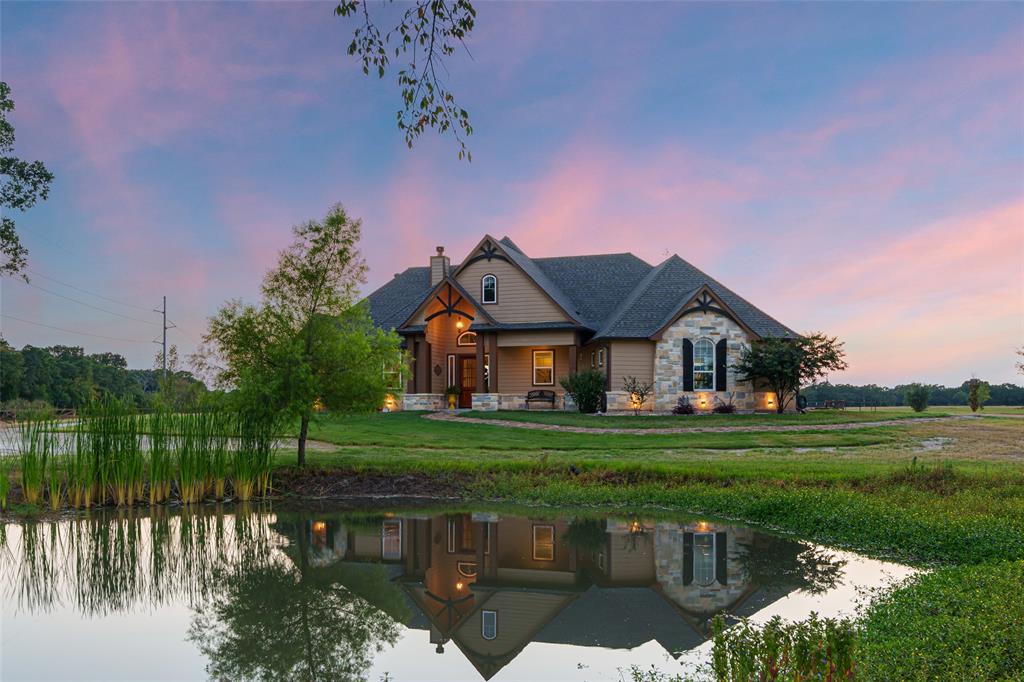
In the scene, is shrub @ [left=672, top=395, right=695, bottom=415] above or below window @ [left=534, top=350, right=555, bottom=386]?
below

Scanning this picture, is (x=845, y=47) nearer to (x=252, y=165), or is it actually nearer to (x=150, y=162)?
(x=252, y=165)

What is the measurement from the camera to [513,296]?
3064 cm

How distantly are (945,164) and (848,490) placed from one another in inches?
535

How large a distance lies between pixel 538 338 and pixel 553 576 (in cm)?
2201

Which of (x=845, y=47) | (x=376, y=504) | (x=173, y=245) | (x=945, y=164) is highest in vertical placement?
(x=845, y=47)

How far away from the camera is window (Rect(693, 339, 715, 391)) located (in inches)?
1123

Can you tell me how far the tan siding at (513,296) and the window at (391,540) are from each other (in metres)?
19.2

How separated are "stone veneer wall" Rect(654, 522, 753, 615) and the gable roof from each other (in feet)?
57.6

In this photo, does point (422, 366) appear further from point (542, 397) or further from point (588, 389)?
point (588, 389)

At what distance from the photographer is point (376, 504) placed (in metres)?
13.3

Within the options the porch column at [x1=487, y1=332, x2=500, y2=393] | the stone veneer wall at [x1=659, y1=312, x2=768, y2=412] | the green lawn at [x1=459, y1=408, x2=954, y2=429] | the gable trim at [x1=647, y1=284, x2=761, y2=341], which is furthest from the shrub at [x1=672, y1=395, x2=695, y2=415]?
the porch column at [x1=487, y1=332, x2=500, y2=393]

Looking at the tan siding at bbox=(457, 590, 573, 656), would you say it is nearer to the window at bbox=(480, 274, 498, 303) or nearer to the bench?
the bench

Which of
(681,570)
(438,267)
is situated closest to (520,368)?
(438,267)

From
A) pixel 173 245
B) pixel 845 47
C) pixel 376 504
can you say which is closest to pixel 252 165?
pixel 173 245
